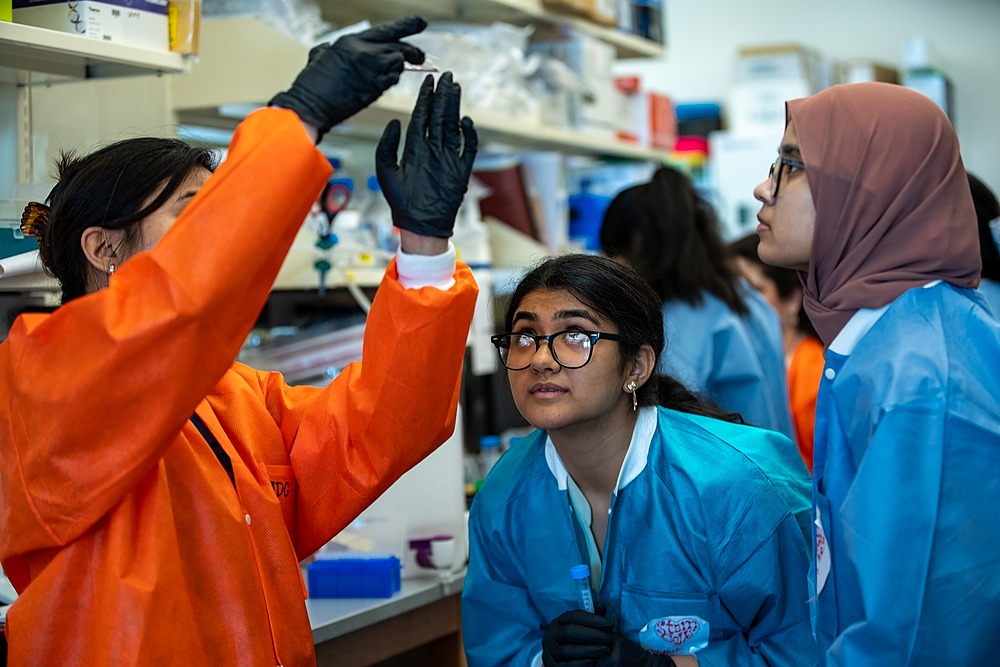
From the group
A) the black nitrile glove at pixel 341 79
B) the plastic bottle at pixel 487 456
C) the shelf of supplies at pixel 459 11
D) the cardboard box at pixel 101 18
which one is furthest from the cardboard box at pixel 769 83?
the black nitrile glove at pixel 341 79

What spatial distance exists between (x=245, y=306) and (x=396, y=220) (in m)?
0.23

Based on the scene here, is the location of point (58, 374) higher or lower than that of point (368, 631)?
higher

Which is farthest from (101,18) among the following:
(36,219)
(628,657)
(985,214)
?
(985,214)

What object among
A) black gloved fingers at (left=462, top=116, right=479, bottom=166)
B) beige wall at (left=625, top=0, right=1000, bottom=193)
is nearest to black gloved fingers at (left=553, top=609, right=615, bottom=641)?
black gloved fingers at (left=462, top=116, right=479, bottom=166)

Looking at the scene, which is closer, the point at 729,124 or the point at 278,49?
the point at 278,49

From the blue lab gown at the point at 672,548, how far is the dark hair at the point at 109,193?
0.76 m

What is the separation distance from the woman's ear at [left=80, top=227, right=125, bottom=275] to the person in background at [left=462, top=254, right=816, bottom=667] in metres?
0.63

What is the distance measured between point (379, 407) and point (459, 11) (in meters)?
1.92

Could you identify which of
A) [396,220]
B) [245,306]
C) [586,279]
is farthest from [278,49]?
[245,306]

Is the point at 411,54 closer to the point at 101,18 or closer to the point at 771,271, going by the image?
the point at 101,18

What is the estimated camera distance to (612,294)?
169 cm

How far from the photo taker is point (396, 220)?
48.3 inches

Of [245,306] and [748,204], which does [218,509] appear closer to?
[245,306]

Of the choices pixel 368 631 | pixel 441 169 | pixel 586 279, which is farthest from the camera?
pixel 368 631
